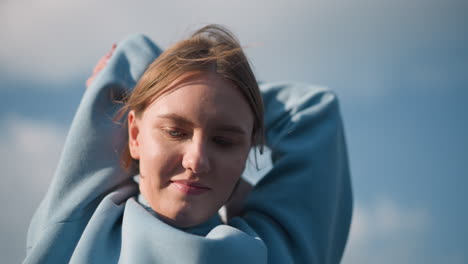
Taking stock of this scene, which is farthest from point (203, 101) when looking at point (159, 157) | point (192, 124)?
point (159, 157)

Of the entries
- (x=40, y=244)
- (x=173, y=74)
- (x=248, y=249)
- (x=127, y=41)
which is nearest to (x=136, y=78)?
(x=127, y=41)

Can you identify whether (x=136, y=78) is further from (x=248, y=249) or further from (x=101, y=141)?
(x=248, y=249)

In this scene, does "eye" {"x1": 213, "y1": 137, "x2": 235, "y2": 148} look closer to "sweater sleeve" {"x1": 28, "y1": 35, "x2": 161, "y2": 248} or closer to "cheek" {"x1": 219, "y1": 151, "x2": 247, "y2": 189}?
"cheek" {"x1": 219, "y1": 151, "x2": 247, "y2": 189}

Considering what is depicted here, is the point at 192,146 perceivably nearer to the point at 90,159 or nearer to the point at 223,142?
the point at 223,142

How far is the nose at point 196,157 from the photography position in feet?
3.20

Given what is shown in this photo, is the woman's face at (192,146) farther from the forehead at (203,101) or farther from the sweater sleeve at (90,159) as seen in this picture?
the sweater sleeve at (90,159)

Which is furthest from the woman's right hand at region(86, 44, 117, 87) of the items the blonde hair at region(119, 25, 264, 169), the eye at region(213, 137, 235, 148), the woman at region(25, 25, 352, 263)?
the eye at region(213, 137, 235, 148)

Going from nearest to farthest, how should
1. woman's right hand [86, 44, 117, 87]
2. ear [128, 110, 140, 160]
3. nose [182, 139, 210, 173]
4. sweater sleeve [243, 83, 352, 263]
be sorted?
1. nose [182, 139, 210, 173]
2. ear [128, 110, 140, 160]
3. sweater sleeve [243, 83, 352, 263]
4. woman's right hand [86, 44, 117, 87]

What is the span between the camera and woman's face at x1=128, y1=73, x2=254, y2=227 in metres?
0.99

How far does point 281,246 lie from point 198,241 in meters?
0.36

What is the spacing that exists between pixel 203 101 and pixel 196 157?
0.46 ft

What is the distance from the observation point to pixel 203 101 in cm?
99

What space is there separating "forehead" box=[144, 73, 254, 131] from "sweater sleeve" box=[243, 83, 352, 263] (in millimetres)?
358

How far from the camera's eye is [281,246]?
1.20 meters
